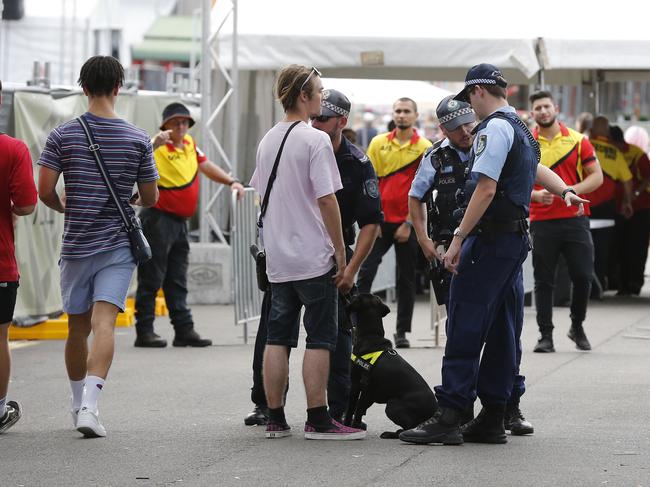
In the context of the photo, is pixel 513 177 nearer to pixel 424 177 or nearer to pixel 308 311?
pixel 308 311

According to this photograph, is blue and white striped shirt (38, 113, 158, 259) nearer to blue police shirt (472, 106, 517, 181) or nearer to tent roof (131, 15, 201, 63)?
blue police shirt (472, 106, 517, 181)

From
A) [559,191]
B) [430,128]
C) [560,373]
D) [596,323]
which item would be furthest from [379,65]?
[430,128]

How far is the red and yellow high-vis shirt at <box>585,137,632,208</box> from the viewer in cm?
1627

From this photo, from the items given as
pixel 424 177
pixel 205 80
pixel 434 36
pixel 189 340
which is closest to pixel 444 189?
pixel 424 177

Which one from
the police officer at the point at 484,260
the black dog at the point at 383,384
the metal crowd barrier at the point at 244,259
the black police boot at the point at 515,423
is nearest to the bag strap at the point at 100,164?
the black dog at the point at 383,384

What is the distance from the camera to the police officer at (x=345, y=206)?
23.3ft

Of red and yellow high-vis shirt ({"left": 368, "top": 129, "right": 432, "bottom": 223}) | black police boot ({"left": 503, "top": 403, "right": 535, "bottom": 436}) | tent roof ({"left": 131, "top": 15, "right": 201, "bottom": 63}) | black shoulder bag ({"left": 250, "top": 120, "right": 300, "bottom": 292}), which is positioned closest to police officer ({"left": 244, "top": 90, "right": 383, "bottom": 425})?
black shoulder bag ({"left": 250, "top": 120, "right": 300, "bottom": 292})

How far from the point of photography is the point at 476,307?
6664mm

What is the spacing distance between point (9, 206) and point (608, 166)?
10417 mm

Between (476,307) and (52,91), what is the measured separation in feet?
22.6

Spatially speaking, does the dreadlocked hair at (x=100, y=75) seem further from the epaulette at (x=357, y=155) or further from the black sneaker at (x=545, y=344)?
the black sneaker at (x=545, y=344)

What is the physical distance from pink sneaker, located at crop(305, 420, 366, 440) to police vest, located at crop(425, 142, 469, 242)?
1456 mm

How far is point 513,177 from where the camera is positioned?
6656 millimetres

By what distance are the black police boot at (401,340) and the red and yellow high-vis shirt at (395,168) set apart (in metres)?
0.94
